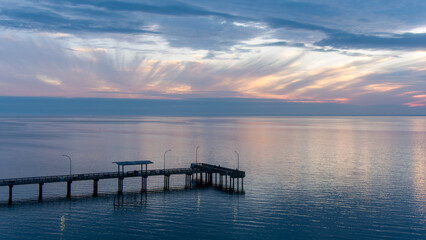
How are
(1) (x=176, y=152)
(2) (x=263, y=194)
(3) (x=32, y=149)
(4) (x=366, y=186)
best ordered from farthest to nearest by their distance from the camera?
(3) (x=32, y=149)
(1) (x=176, y=152)
(4) (x=366, y=186)
(2) (x=263, y=194)

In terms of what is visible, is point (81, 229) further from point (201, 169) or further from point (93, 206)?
point (201, 169)

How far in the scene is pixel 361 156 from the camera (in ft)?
405

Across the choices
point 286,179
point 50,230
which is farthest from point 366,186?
point 50,230

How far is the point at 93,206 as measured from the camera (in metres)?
61.0

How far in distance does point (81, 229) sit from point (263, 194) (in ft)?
113

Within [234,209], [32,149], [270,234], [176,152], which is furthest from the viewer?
[32,149]

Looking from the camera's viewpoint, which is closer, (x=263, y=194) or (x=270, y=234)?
(x=270, y=234)

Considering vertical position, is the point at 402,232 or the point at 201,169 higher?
the point at 201,169

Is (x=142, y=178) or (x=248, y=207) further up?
(x=142, y=178)

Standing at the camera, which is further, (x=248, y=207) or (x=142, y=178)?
(x=142, y=178)

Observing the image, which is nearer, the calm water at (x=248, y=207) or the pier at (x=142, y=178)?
the calm water at (x=248, y=207)

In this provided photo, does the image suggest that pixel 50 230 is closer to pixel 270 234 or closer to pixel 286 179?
pixel 270 234

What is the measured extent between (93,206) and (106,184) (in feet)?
58.3

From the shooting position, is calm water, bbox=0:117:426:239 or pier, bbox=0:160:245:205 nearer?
calm water, bbox=0:117:426:239
